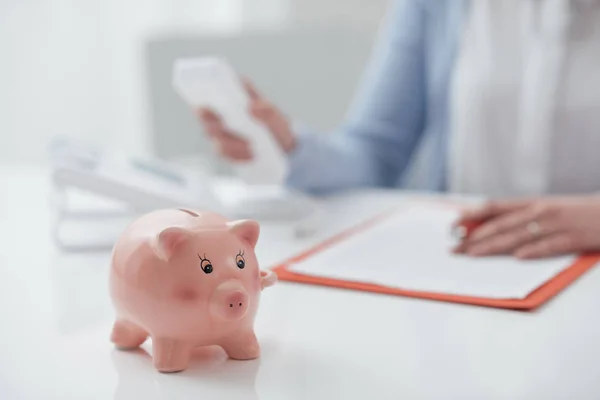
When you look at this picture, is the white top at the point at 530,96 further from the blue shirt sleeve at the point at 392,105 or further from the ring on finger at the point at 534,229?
the ring on finger at the point at 534,229

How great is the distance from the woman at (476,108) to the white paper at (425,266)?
0.28 metres

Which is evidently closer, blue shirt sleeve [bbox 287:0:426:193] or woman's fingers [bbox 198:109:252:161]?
woman's fingers [bbox 198:109:252:161]

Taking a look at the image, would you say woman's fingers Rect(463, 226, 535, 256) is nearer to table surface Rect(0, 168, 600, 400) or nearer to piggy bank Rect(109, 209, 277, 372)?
table surface Rect(0, 168, 600, 400)

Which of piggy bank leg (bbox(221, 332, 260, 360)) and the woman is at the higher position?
the woman

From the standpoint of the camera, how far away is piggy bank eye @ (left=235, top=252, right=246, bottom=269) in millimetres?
455

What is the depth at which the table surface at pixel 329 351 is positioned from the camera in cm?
46

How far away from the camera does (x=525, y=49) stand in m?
1.22

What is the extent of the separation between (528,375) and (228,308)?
191mm

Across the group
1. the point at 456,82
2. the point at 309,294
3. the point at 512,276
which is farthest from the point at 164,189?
the point at 456,82

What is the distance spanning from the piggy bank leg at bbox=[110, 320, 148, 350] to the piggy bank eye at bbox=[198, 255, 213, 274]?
8cm

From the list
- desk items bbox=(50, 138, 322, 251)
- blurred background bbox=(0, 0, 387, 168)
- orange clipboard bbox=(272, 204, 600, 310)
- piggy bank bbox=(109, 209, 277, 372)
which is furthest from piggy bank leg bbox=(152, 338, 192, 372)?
blurred background bbox=(0, 0, 387, 168)

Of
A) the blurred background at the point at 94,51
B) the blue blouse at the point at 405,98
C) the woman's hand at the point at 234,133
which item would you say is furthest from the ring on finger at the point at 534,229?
the blurred background at the point at 94,51

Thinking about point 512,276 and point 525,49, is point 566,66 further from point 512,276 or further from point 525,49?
point 512,276

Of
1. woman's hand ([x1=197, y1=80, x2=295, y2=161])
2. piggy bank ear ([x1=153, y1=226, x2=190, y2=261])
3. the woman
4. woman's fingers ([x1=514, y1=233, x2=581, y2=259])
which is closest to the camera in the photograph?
piggy bank ear ([x1=153, y1=226, x2=190, y2=261])
